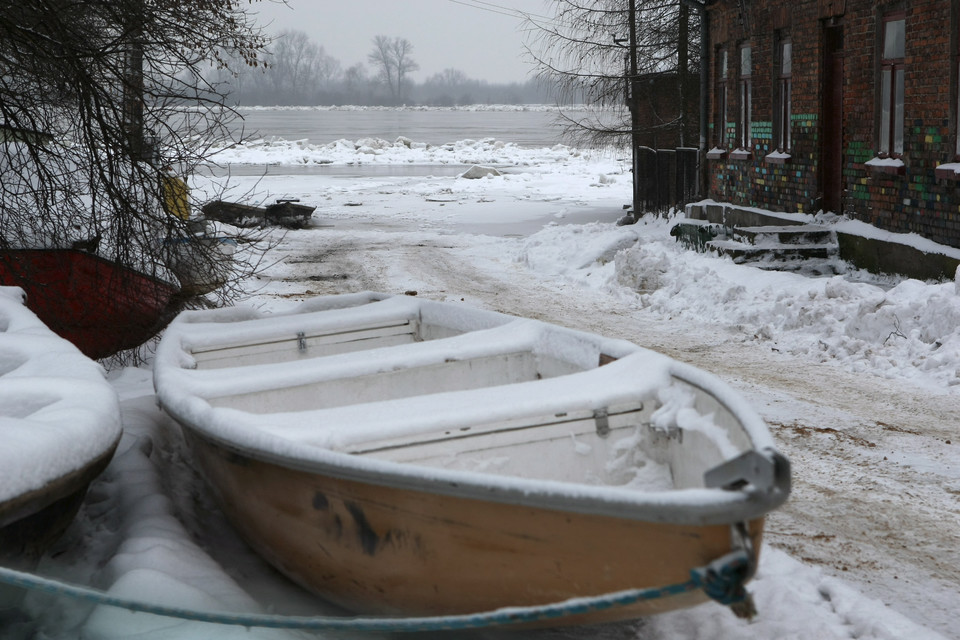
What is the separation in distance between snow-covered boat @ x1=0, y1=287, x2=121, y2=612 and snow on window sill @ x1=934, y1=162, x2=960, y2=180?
27.5ft

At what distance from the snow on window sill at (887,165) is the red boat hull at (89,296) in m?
7.89

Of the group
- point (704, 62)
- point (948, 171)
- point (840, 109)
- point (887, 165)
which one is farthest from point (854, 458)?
point (704, 62)

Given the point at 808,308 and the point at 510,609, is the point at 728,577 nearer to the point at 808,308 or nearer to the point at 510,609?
the point at 510,609

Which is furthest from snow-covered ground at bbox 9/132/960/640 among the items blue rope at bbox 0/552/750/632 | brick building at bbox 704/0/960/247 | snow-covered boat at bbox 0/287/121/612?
brick building at bbox 704/0/960/247

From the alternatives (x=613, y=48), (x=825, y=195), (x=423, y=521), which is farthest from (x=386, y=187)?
(x=423, y=521)

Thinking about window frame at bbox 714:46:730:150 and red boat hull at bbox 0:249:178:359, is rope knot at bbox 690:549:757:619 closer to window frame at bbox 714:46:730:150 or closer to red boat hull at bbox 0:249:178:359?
red boat hull at bbox 0:249:178:359

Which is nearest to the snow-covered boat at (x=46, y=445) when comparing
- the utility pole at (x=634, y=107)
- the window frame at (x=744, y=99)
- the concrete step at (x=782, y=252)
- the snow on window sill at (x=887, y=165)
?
the concrete step at (x=782, y=252)

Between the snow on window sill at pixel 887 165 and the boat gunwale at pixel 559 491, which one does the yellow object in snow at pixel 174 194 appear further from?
A: the snow on window sill at pixel 887 165

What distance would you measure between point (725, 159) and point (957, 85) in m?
7.56

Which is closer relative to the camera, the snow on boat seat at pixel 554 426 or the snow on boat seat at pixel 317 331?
the snow on boat seat at pixel 554 426

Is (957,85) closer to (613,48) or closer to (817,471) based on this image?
(817,471)

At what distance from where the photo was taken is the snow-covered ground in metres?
3.95

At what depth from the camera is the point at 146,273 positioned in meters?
8.73

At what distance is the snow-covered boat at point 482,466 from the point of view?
9.80ft
